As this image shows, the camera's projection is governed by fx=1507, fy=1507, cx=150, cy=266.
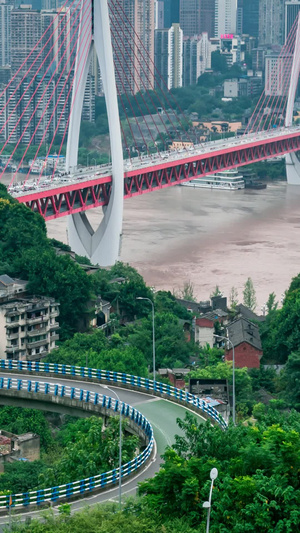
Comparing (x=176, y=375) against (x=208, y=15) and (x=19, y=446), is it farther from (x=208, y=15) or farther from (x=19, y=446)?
(x=208, y=15)

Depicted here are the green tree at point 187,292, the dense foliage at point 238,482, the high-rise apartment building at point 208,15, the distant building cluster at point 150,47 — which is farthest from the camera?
the high-rise apartment building at point 208,15

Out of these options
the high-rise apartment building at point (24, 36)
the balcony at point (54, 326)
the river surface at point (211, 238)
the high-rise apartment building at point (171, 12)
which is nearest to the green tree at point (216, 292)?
the river surface at point (211, 238)

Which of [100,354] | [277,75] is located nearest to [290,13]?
[277,75]

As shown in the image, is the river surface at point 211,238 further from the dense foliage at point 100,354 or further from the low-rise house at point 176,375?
the low-rise house at point 176,375

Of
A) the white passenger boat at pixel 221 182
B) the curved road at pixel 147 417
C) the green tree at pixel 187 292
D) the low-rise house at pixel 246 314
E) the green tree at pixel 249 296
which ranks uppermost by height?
the curved road at pixel 147 417

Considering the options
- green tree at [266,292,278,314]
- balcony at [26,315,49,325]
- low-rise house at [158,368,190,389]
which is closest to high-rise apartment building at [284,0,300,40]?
green tree at [266,292,278,314]

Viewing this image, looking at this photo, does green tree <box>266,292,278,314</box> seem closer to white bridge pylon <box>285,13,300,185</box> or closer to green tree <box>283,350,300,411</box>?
green tree <box>283,350,300,411</box>
